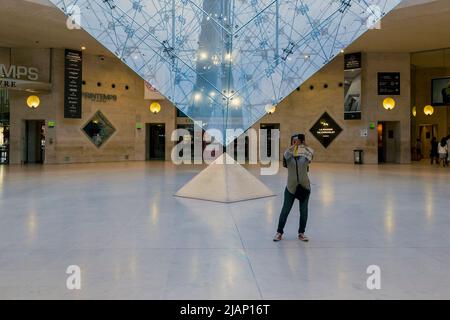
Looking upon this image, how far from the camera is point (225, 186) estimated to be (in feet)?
24.7

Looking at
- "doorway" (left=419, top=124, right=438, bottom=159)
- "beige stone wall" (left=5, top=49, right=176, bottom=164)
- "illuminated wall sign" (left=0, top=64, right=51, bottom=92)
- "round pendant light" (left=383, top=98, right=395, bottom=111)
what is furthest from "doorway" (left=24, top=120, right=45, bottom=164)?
"doorway" (left=419, top=124, right=438, bottom=159)

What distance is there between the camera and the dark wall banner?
18.7m

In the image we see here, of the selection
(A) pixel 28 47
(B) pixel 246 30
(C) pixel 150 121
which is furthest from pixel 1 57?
(B) pixel 246 30

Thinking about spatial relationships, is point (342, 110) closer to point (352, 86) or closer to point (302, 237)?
point (352, 86)

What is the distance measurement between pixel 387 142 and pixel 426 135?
5767 mm

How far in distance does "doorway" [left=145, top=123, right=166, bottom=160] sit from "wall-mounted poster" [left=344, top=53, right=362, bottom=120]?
1006 centimetres

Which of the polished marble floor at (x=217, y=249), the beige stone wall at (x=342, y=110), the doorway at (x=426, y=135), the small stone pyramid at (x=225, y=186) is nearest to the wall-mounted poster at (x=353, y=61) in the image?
the beige stone wall at (x=342, y=110)

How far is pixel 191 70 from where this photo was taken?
8.40 m

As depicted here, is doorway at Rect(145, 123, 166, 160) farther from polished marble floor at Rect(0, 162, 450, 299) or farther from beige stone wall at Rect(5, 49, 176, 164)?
polished marble floor at Rect(0, 162, 450, 299)

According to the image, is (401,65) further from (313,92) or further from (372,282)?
(372,282)

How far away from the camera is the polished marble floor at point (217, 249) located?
2977 mm

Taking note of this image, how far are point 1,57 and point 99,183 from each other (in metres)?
11.5

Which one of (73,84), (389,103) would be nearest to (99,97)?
(73,84)

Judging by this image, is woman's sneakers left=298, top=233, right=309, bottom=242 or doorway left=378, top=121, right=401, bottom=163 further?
doorway left=378, top=121, right=401, bottom=163
